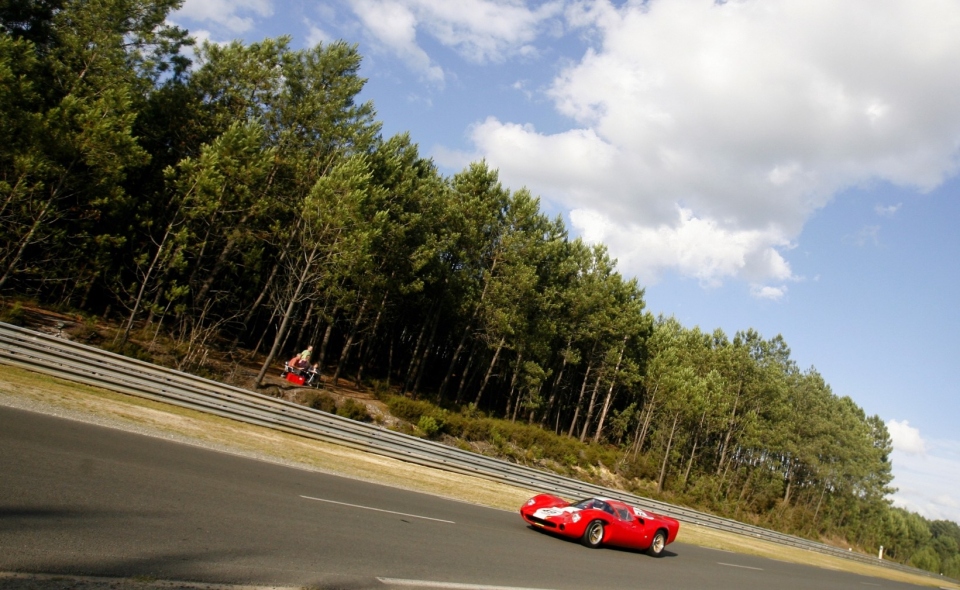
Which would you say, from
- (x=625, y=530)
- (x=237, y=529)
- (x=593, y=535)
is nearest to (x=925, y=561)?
(x=625, y=530)

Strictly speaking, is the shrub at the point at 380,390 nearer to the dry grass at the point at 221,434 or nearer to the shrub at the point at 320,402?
the shrub at the point at 320,402

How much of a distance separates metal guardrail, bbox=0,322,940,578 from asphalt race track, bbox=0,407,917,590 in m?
6.08

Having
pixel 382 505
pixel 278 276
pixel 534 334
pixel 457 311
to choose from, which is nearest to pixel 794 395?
pixel 534 334

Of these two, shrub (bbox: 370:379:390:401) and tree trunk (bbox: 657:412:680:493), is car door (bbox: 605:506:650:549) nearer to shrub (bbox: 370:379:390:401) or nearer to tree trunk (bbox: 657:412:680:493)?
shrub (bbox: 370:379:390:401)

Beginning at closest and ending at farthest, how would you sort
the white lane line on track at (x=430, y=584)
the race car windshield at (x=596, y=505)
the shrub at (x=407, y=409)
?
the white lane line on track at (x=430, y=584), the race car windshield at (x=596, y=505), the shrub at (x=407, y=409)

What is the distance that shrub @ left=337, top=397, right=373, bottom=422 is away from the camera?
2602cm

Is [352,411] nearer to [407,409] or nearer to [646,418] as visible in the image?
[407,409]

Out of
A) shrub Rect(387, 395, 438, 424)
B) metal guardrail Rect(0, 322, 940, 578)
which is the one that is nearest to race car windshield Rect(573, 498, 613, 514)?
metal guardrail Rect(0, 322, 940, 578)

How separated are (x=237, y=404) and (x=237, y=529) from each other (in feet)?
44.6

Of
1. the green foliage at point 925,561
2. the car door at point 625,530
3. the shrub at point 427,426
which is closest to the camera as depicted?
the car door at point 625,530

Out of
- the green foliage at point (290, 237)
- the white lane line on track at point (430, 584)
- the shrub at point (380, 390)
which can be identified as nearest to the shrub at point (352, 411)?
the green foliage at point (290, 237)

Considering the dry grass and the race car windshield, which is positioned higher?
the race car windshield

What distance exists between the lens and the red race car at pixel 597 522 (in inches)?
523

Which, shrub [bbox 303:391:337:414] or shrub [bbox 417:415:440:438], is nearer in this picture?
shrub [bbox 303:391:337:414]
